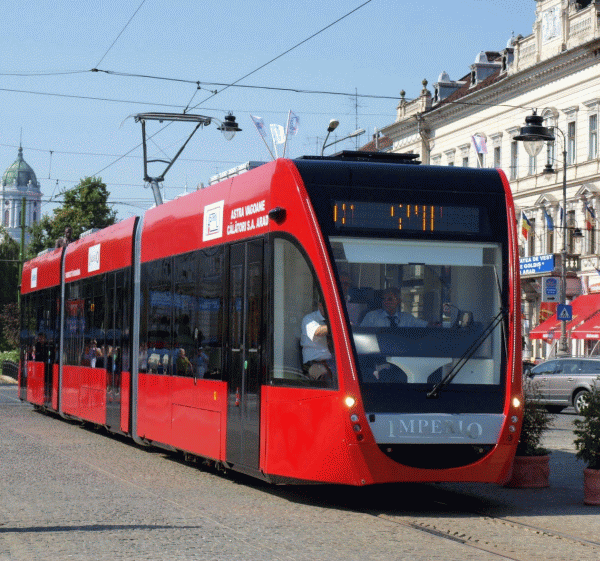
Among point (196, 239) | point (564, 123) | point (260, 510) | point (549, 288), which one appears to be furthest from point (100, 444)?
point (564, 123)

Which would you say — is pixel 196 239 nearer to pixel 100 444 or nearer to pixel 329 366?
pixel 329 366

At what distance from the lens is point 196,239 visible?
49.0 ft

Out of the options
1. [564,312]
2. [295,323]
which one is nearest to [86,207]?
[564,312]

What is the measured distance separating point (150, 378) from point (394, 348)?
19.0 feet

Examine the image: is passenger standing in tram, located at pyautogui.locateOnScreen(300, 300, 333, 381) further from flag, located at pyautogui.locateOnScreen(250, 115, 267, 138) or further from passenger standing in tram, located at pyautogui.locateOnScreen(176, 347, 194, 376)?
flag, located at pyautogui.locateOnScreen(250, 115, 267, 138)

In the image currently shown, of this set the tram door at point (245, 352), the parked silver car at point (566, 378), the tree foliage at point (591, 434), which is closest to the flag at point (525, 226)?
the parked silver car at point (566, 378)

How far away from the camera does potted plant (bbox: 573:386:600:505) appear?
1236 centimetres

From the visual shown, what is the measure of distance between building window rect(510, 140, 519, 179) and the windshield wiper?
46.2 metres

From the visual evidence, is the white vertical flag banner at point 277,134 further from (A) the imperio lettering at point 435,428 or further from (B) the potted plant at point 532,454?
(A) the imperio lettering at point 435,428

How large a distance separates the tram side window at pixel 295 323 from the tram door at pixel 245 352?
362mm

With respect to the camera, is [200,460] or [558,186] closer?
[200,460]

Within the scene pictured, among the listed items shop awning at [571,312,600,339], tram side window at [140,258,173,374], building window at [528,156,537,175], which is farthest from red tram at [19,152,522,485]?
building window at [528,156,537,175]

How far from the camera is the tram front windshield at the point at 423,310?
11.6 meters

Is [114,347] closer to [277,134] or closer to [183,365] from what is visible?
[183,365]
